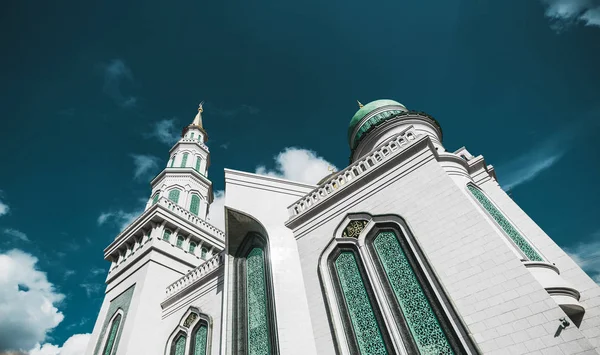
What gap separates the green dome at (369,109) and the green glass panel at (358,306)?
6.71 metres

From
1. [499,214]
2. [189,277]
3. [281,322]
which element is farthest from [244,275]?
[499,214]

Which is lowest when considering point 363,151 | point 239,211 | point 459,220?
point 459,220

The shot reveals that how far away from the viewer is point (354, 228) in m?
6.95

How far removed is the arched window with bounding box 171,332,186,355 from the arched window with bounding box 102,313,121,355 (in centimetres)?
231

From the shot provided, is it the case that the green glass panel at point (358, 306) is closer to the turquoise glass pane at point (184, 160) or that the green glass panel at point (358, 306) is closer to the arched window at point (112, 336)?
the arched window at point (112, 336)

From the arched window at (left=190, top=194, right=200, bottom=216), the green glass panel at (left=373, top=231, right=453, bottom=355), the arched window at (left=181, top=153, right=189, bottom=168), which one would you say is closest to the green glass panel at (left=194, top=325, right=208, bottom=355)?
the green glass panel at (left=373, top=231, right=453, bottom=355)

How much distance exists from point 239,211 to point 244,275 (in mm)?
1762

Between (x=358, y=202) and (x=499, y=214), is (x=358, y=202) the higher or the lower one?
the higher one

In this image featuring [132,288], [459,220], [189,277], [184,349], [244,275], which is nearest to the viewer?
[459,220]

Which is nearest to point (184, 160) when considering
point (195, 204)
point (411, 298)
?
point (195, 204)

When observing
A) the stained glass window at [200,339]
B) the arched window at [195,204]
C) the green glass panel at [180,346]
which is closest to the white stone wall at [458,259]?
the stained glass window at [200,339]

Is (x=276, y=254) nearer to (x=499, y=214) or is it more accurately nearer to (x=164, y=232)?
(x=499, y=214)

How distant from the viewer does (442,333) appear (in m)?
4.82

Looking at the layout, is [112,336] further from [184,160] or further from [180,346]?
[184,160]
